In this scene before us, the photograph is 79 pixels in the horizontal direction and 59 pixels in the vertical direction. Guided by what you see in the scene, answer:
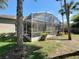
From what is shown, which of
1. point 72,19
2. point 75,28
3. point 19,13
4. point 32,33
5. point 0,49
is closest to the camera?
point 19,13

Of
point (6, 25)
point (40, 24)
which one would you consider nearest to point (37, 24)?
point (40, 24)

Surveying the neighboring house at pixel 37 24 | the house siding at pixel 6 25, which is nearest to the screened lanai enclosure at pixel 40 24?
the neighboring house at pixel 37 24

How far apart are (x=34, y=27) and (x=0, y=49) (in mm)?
8659

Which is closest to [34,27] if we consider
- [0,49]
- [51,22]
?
[51,22]

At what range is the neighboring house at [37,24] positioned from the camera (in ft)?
82.0

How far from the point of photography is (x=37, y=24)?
85.9ft

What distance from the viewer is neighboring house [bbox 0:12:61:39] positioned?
2498 cm

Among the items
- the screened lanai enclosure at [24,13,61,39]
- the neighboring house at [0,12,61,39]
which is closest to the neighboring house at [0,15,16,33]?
the neighboring house at [0,12,61,39]

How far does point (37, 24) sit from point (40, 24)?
54.6 inches

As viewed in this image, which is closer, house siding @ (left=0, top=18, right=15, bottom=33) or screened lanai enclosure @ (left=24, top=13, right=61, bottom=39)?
screened lanai enclosure @ (left=24, top=13, right=61, bottom=39)

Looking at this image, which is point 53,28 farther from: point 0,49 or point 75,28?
point 75,28

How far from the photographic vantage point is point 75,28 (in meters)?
45.3

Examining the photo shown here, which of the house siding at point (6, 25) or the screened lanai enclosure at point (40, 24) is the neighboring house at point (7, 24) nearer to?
the house siding at point (6, 25)

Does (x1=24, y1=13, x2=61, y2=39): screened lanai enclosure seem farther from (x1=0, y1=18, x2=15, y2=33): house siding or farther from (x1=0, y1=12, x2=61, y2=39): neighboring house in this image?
(x1=0, y1=18, x2=15, y2=33): house siding
